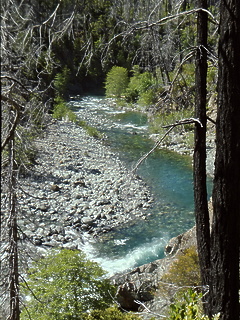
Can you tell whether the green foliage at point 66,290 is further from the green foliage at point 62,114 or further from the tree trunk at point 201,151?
the green foliage at point 62,114

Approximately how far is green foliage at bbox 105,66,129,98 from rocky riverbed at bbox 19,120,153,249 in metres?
12.2

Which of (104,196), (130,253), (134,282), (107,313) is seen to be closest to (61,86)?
(104,196)

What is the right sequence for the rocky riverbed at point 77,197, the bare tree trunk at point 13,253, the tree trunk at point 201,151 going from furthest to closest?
the rocky riverbed at point 77,197 < the bare tree trunk at point 13,253 < the tree trunk at point 201,151

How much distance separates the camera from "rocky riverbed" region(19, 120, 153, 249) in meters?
11.4

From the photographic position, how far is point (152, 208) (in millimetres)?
12961

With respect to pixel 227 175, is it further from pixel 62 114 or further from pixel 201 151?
pixel 62 114

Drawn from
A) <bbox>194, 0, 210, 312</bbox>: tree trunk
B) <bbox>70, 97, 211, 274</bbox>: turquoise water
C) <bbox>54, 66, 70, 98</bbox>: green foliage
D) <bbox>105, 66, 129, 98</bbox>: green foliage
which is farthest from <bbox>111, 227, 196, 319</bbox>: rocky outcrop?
<bbox>105, 66, 129, 98</bbox>: green foliage

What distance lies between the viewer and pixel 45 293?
6887 mm

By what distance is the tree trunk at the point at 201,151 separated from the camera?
168 inches

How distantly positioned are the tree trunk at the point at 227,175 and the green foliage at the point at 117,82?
2752 centimetres

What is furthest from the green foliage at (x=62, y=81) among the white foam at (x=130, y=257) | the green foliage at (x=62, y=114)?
the white foam at (x=130, y=257)

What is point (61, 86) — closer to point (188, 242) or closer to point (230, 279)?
point (188, 242)

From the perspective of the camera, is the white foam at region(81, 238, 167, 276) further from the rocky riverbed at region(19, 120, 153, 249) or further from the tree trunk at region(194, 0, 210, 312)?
the tree trunk at region(194, 0, 210, 312)

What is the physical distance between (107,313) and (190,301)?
11.3 ft
